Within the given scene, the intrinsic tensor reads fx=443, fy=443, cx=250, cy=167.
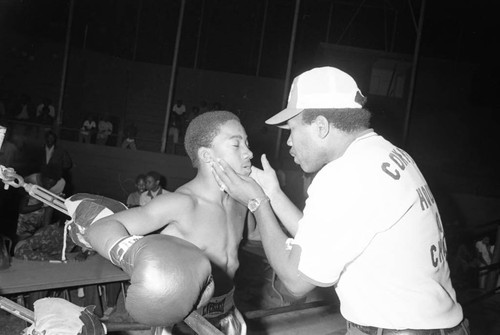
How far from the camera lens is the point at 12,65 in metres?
15.9

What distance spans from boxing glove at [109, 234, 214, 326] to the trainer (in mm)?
349

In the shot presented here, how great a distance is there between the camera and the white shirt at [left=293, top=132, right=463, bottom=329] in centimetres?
160

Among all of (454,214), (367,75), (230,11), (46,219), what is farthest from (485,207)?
(230,11)

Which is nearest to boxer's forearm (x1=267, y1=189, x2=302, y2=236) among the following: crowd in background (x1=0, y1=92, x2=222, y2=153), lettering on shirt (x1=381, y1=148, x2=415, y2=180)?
lettering on shirt (x1=381, y1=148, x2=415, y2=180)

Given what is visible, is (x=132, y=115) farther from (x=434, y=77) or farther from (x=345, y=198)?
(x=345, y=198)

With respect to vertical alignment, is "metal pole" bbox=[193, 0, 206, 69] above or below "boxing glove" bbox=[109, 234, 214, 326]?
above

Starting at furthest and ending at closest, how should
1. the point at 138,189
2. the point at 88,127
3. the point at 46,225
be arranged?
1. the point at 88,127
2. the point at 138,189
3. the point at 46,225

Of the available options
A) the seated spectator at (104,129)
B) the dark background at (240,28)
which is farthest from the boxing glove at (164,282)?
the dark background at (240,28)

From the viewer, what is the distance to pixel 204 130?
2646 mm

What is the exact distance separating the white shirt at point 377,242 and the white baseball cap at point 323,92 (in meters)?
0.24

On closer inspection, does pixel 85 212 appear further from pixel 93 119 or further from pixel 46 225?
pixel 93 119

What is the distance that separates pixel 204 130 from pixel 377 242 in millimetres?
1333

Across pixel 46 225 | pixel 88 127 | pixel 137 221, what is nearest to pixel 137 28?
pixel 88 127

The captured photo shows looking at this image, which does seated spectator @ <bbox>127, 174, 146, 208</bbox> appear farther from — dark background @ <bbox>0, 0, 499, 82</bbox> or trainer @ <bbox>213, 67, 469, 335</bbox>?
dark background @ <bbox>0, 0, 499, 82</bbox>
